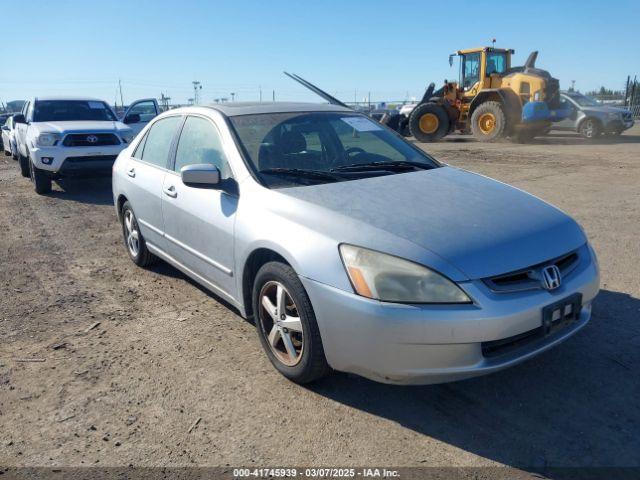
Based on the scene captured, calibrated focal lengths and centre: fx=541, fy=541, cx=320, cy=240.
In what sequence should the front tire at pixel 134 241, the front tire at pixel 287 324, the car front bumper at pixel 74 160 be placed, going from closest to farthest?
the front tire at pixel 287 324 → the front tire at pixel 134 241 → the car front bumper at pixel 74 160

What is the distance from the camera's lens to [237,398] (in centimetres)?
303

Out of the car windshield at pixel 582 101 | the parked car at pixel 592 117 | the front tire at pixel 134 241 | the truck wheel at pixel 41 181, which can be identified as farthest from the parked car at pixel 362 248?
the car windshield at pixel 582 101

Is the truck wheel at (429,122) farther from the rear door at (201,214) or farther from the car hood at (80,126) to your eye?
the rear door at (201,214)

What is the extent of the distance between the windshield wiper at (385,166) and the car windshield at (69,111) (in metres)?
8.52

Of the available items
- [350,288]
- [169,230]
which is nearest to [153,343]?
[169,230]

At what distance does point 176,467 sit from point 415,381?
46.7 inches

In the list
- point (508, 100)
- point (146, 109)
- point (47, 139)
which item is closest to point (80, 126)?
point (47, 139)

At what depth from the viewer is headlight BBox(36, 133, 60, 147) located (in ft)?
30.6

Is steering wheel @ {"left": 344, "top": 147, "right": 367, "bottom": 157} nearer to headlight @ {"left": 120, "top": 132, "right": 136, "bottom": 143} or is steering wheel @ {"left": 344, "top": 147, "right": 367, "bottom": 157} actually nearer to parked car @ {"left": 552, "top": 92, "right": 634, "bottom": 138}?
headlight @ {"left": 120, "top": 132, "right": 136, "bottom": 143}

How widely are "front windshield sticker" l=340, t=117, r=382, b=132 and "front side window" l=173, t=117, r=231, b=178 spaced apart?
3.51 ft

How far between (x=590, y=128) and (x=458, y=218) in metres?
20.0

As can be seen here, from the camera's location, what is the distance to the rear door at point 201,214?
3518 mm

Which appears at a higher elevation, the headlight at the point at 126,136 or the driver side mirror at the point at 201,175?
the headlight at the point at 126,136

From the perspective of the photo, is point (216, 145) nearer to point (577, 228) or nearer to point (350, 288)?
point (350, 288)
